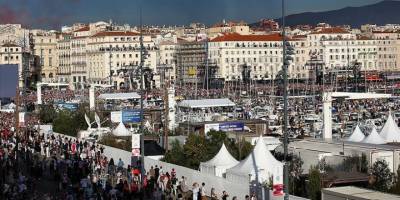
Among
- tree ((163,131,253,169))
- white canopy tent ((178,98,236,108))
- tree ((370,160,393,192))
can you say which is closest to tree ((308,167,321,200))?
tree ((370,160,393,192))

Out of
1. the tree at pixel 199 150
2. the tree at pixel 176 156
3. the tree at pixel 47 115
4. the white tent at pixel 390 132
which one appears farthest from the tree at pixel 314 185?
the tree at pixel 47 115

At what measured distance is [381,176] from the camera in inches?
647

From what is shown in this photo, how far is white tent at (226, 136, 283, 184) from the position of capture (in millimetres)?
16684

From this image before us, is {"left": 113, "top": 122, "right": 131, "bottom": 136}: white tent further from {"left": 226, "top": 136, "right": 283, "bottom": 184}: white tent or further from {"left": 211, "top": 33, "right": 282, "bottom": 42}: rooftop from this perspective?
{"left": 211, "top": 33, "right": 282, "bottom": 42}: rooftop

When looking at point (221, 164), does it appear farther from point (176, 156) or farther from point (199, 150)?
point (176, 156)

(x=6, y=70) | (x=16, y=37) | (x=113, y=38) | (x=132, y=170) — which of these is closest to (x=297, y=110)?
(x=6, y=70)

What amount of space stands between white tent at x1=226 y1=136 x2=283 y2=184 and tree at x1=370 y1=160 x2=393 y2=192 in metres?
1.85

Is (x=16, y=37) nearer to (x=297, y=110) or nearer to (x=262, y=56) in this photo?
(x=262, y=56)

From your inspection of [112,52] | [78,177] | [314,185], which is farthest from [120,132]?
[112,52]

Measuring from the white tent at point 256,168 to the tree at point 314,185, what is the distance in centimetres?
85

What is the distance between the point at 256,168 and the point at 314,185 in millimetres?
1622

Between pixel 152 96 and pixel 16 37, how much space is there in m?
66.2

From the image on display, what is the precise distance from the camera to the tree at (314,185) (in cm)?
1567

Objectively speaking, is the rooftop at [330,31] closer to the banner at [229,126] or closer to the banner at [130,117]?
the banner at [130,117]
